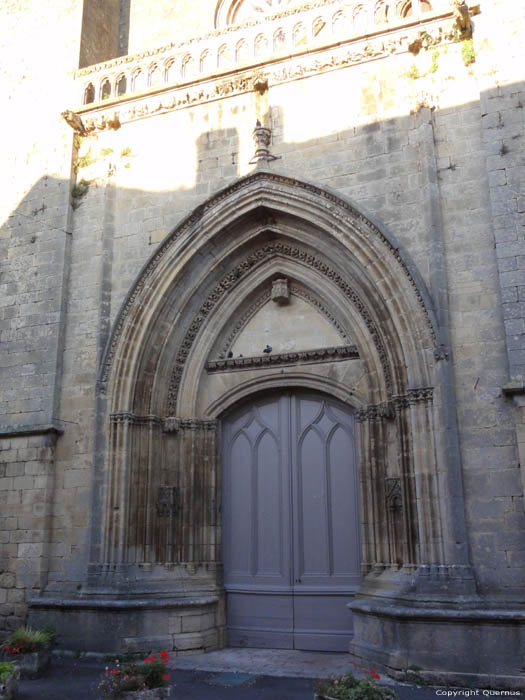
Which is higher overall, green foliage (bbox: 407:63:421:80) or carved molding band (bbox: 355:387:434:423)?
green foliage (bbox: 407:63:421:80)

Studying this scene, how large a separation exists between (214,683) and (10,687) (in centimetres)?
167

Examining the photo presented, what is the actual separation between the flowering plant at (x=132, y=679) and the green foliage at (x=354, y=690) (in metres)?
1.24

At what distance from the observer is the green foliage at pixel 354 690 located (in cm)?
448

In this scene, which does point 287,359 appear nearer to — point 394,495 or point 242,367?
point 242,367

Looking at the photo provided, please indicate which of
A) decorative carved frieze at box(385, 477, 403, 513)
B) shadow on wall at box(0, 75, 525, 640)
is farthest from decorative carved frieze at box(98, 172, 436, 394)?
decorative carved frieze at box(385, 477, 403, 513)

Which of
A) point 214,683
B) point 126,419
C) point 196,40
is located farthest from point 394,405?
point 196,40

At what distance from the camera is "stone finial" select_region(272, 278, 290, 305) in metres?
8.24

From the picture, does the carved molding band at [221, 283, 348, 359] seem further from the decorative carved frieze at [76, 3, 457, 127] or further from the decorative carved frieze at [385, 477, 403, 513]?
the decorative carved frieze at [76, 3, 457, 127]

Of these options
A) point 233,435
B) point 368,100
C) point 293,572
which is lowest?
point 293,572

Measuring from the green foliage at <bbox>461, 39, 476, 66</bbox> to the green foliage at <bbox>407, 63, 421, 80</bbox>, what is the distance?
471 millimetres

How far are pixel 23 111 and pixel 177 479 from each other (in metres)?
5.32

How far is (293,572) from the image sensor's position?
7633 millimetres

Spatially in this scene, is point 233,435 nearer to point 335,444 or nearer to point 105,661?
point 335,444

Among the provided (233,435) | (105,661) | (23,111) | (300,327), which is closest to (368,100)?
(300,327)
